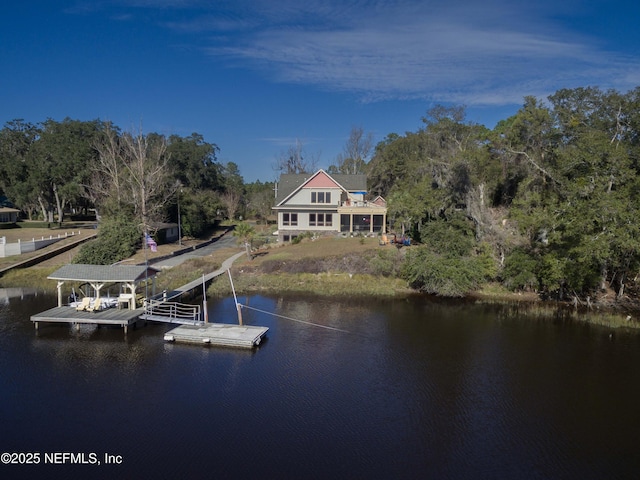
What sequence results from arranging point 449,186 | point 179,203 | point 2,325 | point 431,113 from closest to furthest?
point 2,325 → point 449,186 → point 179,203 → point 431,113

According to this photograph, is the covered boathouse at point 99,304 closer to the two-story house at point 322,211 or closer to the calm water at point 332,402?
the calm water at point 332,402

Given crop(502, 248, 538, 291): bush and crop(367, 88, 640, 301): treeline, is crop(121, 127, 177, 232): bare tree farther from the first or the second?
crop(502, 248, 538, 291): bush

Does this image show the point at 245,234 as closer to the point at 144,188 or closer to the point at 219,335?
the point at 144,188

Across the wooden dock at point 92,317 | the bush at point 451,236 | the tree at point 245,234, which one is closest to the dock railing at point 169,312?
the wooden dock at point 92,317

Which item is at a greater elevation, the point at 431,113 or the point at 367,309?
the point at 431,113

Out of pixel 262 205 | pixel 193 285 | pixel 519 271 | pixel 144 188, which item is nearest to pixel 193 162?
pixel 262 205

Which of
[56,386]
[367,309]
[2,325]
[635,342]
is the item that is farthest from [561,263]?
[2,325]

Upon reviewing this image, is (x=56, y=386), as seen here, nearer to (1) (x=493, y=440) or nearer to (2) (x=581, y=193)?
(1) (x=493, y=440)

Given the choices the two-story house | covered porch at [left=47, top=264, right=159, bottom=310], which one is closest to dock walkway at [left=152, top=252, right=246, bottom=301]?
covered porch at [left=47, top=264, right=159, bottom=310]
